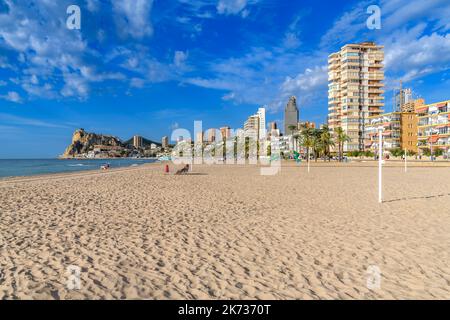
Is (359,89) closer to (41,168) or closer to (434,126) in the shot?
(434,126)

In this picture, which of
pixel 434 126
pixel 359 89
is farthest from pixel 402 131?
pixel 359 89

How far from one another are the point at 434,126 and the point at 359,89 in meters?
26.1

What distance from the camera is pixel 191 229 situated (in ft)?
22.0

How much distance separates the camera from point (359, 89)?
93.3 meters

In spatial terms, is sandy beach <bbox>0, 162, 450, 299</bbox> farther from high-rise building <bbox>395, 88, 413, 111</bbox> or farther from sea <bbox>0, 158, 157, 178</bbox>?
high-rise building <bbox>395, 88, 413, 111</bbox>

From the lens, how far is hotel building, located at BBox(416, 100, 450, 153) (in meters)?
71.5

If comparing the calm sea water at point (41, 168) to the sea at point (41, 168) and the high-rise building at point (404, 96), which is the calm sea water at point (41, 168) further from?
the high-rise building at point (404, 96)

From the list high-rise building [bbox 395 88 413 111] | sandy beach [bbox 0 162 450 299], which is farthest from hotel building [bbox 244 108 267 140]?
sandy beach [bbox 0 162 450 299]

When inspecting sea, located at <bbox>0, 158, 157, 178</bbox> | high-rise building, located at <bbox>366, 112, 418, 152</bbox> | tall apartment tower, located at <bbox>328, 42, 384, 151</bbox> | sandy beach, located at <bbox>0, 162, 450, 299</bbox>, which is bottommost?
sandy beach, located at <bbox>0, 162, 450, 299</bbox>

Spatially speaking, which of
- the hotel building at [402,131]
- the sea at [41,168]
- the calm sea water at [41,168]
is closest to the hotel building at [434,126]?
the hotel building at [402,131]

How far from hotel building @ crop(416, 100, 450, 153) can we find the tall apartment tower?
49.7 feet

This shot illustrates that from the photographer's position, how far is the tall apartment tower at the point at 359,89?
A: 92562 millimetres

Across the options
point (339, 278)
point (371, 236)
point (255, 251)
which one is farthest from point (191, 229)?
point (371, 236)
